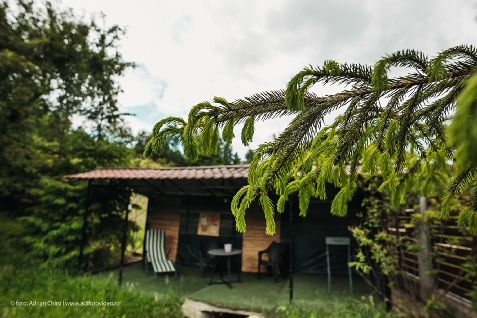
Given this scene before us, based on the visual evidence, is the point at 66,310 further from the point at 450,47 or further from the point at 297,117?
the point at 450,47

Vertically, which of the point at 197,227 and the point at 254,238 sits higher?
the point at 197,227

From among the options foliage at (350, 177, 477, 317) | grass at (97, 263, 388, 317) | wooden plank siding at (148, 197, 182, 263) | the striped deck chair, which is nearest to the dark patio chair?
grass at (97, 263, 388, 317)

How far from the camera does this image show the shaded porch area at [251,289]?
14.8 ft

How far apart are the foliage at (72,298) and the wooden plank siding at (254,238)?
3659mm

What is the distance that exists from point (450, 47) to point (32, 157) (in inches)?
356

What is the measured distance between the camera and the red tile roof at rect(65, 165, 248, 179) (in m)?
5.21

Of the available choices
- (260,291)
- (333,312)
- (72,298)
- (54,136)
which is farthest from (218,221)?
(54,136)

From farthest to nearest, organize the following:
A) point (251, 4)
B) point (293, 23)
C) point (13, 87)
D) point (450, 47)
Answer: point (13, 87)
point (251, 4)
point (293, 23)
point (450, 47)

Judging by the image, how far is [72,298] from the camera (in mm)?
4262

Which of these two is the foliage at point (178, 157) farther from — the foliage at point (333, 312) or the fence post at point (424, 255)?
the fence post at point (424, 255)

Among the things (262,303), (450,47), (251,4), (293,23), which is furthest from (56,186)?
(450,47)

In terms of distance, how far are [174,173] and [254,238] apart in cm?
364

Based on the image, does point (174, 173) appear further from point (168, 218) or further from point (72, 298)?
point (168, 218)

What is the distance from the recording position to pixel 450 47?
82 centimetres
